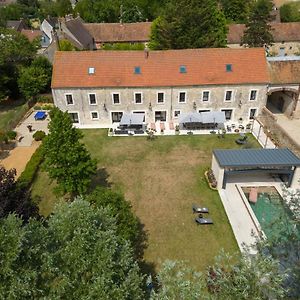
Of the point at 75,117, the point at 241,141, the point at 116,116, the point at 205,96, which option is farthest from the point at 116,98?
the point at 241,141

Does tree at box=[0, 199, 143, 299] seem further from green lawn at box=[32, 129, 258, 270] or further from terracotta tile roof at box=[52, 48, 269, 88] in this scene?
terracotta tile roof at box=[52, 48, 269, 88]

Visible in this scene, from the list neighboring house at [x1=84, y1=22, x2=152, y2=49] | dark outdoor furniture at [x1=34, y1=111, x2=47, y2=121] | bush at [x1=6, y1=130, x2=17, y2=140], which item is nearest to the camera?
bush at [x1=6, y1=130, x2=17, y2=140]

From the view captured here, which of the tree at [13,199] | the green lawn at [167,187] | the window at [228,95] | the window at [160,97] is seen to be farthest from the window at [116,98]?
the tree at [13,199]

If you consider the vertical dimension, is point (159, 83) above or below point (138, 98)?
above

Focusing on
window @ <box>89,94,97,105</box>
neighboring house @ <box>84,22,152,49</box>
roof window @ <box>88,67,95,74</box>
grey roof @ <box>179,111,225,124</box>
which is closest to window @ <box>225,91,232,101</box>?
grey roof @ <box>179,111,225,124</box>

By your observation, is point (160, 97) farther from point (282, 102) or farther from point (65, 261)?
point (65, 261)
